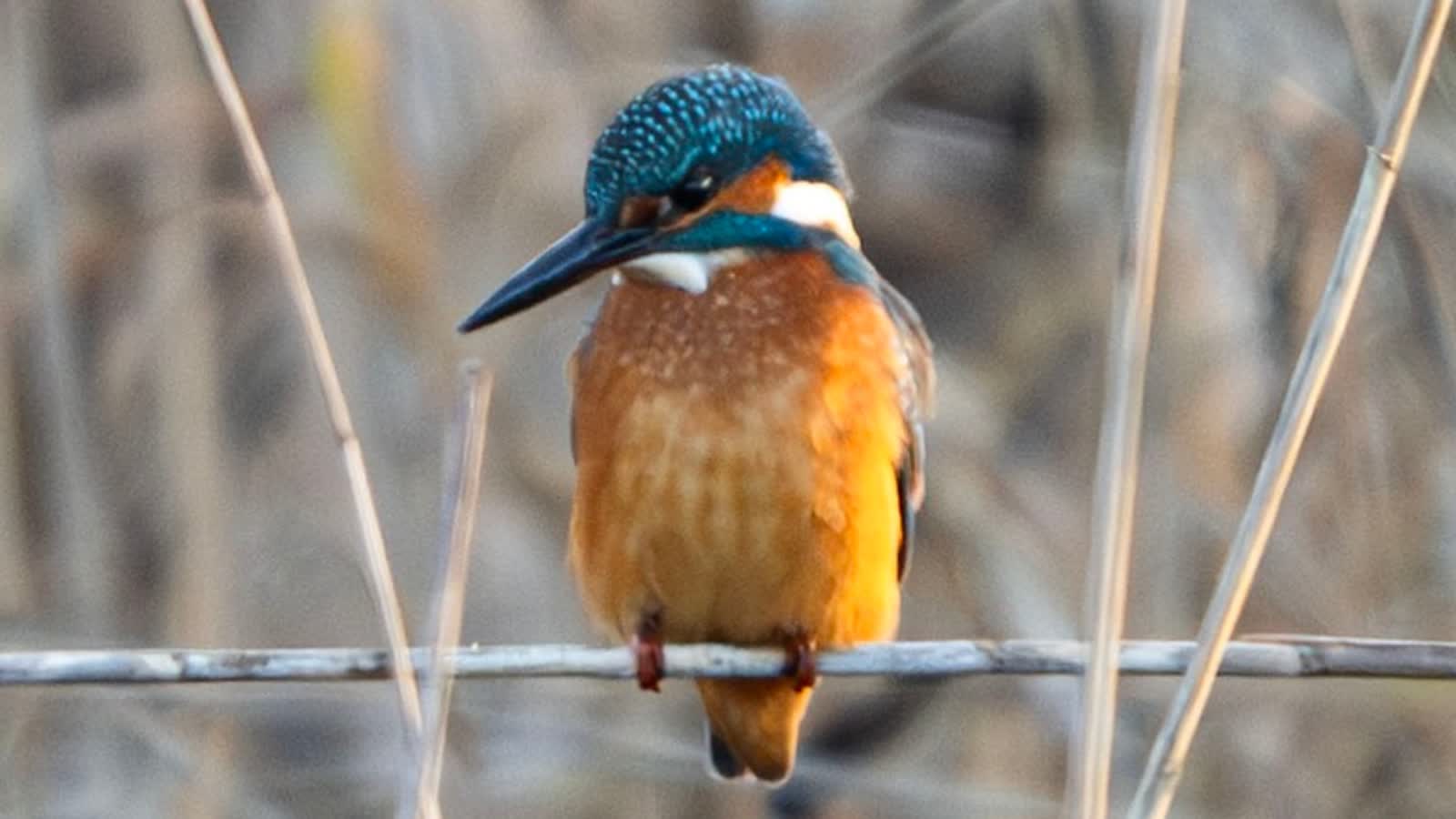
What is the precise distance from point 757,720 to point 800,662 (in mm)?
303

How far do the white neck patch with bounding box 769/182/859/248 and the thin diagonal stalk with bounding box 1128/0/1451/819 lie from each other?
1.06m

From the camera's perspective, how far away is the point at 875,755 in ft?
12.0

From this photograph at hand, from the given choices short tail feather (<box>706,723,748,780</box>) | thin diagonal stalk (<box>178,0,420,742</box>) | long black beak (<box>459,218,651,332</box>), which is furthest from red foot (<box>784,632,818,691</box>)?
thin diagonal stalk (<box>178,0,420,742</box>)

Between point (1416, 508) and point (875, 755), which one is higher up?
point (1416, 508)

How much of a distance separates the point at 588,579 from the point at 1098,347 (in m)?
1.32

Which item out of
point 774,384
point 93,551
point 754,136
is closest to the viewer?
point 774,384

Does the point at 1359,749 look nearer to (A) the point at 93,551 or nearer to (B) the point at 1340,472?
(B) the point at 1340,472

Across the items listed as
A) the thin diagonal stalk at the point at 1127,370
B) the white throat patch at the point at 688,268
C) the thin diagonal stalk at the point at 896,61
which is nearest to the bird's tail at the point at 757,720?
the white throat patch at the point at 688,268

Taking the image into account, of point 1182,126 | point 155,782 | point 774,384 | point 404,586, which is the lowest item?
point 155,782

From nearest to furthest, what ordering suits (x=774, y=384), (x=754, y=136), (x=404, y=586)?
(x=774, y=384) < (x=754, y=136) < (x=404, y=586)

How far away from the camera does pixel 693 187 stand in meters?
2.53

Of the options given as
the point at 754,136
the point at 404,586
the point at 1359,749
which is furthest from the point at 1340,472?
the point at 404,586

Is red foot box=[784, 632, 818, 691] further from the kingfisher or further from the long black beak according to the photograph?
the long black beak

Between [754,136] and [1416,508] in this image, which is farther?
[1416,508]
